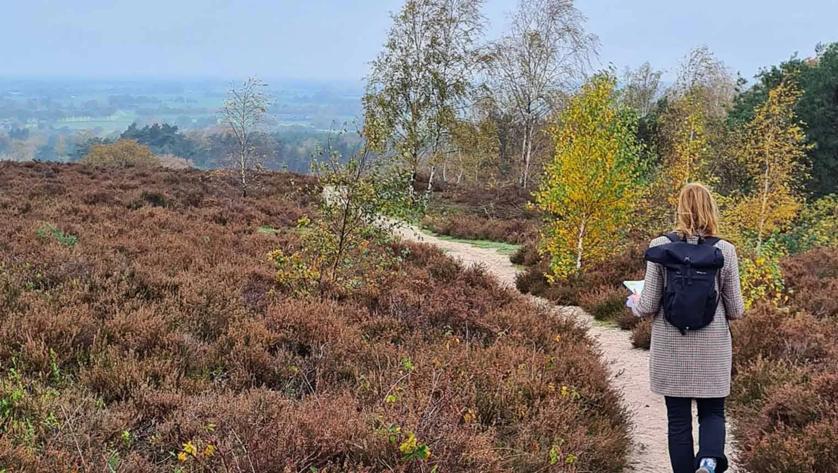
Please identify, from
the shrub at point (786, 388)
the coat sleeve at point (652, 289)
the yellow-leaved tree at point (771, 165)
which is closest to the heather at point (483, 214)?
the yellow-leaved tree at point (771, 165)

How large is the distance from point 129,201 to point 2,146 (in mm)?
140179

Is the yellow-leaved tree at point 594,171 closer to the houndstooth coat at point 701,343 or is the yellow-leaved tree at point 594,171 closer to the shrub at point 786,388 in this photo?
the shrub at point 786,388

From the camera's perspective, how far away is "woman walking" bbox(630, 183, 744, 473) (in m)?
3.50

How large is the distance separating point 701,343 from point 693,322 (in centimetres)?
18

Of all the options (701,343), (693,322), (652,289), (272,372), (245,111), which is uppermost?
(245,111)

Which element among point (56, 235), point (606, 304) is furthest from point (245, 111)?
point (606, 304)

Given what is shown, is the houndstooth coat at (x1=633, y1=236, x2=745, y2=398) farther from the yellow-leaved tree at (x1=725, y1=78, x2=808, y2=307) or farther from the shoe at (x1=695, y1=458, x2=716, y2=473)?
the yellow-leaved tree at (x1=725, y1=78, x2=808, y2=307)

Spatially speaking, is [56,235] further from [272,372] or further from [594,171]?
[594,171]

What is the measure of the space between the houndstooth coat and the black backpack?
2.4 inches

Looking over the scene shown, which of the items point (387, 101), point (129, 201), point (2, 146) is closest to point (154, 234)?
point (129, 201)

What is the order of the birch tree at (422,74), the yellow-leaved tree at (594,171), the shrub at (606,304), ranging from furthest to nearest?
the birch tree at (422,74) → the yellow-leaved tree at (594,171) → the shrub at (606,304)

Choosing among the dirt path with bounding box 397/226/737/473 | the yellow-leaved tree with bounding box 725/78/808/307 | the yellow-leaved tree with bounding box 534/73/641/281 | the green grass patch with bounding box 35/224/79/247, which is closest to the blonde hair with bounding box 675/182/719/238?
the dirt path with bounding box 397/226/737/473

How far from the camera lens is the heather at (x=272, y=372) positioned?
10.8 feet

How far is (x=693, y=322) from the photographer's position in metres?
3.53
